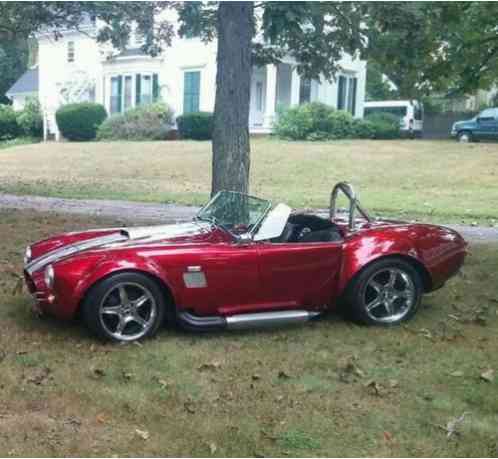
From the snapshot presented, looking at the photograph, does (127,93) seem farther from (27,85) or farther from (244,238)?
(244,238)

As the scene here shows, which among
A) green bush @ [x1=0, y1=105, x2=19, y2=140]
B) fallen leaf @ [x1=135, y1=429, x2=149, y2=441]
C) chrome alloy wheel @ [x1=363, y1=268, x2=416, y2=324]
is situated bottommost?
fallen leaf @ [x1=135, y1=429, x2=149, y2=441]

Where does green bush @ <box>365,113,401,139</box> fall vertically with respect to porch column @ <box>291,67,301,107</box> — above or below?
below

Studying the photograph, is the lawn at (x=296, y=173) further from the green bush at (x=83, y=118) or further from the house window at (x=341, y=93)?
the house window at (x=341, y=93)

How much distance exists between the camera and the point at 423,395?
4.81 metres

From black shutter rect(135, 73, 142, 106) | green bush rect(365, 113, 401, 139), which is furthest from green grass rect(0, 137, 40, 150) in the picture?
green bush rect(365, 113, 401, 139)

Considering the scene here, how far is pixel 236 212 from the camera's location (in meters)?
6.29

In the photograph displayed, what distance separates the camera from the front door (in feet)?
112

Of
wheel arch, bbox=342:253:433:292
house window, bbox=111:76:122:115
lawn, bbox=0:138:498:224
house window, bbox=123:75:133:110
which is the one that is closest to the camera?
wheel arch, bbox=342:253:433:292

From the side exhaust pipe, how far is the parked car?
2864 cm

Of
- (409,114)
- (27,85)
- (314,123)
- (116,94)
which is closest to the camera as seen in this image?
(314,123)

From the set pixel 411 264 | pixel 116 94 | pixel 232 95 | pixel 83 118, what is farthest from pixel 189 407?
pixel 116 94

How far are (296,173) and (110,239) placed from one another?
16.5 m

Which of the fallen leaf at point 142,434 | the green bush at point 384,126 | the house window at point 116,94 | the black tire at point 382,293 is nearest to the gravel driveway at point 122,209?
the black tire at point 382,293

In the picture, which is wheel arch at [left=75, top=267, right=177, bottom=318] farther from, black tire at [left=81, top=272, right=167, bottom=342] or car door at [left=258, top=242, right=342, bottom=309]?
car door at [left=258, top=242, right=342, bottom=309]
